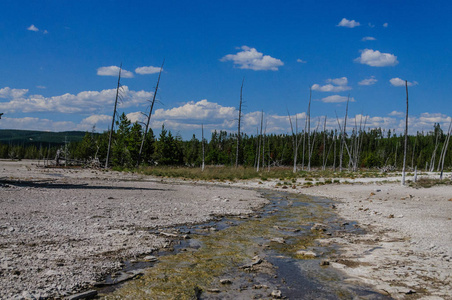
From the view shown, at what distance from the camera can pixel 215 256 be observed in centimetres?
762

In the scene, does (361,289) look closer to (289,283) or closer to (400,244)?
(289,283)

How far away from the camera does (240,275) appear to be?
20.9ft

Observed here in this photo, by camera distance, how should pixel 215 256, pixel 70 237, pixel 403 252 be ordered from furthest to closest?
1. pixel 70 237
2. pixel 403 252
3. pixel 215 256

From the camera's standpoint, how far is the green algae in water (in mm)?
5482

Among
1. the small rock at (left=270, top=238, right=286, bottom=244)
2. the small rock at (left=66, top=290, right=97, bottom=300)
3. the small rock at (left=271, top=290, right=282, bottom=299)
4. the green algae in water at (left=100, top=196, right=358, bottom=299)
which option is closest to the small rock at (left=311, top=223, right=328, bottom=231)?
the green algae in water at (left=100, top=196, right=358, bottom=299)

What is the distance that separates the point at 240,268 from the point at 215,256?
99cm

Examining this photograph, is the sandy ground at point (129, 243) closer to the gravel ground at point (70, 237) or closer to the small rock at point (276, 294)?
the gravel ground at point (70, 237)

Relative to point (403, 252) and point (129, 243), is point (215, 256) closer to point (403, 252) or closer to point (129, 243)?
point (129, 243)

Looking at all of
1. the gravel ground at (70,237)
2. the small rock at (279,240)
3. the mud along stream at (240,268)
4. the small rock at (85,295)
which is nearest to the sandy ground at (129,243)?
the gravel ground at (70,237)

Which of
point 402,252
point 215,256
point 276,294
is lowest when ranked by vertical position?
point 215,256

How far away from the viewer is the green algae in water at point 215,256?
5482 mm

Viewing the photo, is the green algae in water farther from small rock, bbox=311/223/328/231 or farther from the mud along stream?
small rock, bbox=311/223/328/231

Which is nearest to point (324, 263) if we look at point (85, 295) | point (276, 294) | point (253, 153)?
point (276, 294)

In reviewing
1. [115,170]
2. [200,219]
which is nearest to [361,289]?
[200,219]
